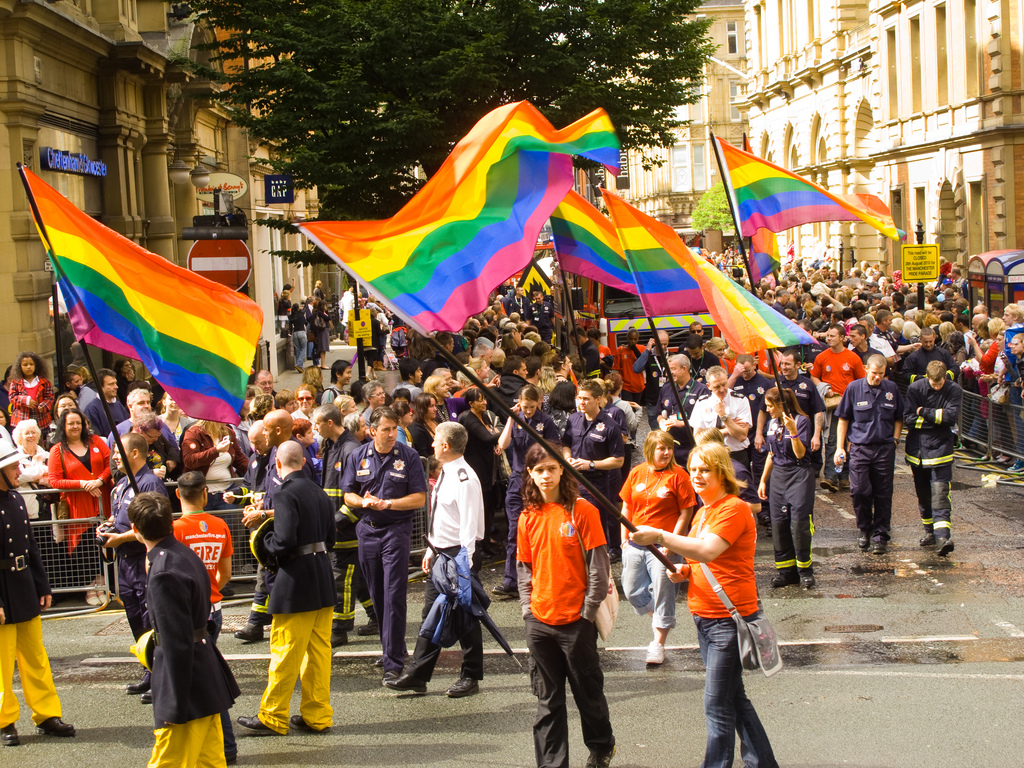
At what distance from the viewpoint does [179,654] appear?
5559 mm

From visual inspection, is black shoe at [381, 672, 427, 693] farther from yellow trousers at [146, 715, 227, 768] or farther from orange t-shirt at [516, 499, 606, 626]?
yellow trousers at [146, 715, 227, 768]

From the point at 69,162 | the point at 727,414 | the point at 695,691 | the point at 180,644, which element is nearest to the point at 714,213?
the point at 69,162

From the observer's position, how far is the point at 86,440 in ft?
33.3

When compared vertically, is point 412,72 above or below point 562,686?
above

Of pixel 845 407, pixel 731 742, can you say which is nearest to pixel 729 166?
pixel 845 407

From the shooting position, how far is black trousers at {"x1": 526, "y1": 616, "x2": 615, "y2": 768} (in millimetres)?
6023

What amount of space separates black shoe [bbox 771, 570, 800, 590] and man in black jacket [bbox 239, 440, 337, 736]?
4448mm

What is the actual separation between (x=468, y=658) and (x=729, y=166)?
469cm

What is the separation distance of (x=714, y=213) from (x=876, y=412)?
60.7 metres

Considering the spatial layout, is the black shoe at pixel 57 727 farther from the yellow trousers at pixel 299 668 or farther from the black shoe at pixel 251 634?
the black shoe at pixel 251 634

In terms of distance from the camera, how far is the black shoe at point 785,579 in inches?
388

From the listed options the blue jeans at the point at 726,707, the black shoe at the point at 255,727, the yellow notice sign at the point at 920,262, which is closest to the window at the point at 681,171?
the yellow notice sign at the point at 920,262

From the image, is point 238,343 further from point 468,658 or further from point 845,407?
point 845,407

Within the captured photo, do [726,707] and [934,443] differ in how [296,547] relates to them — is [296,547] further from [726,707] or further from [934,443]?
[934,443]
